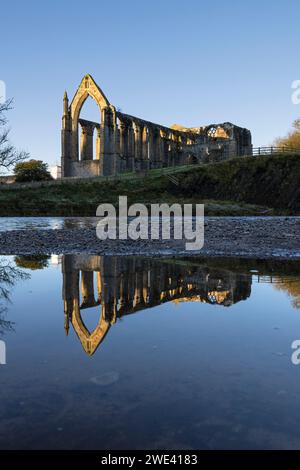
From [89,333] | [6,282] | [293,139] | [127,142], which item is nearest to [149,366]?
[89,333]

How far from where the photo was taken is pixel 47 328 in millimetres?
4348

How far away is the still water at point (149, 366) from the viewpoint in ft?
7.44

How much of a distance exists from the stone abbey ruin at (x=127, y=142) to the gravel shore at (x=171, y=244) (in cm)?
3661

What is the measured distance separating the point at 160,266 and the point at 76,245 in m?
5.55

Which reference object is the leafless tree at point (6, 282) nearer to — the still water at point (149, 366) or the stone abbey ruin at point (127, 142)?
the still water at point (149, 366)

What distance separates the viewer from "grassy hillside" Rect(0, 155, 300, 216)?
34438 millimetres

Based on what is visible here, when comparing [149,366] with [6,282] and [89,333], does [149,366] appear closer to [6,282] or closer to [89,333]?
[89,333]

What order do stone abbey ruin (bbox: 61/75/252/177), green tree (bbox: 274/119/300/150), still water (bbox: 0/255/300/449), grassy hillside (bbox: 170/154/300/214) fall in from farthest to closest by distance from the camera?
green tree (bbox: 274/119/300/150), stone abbey ruin (bbox: 61/75/252/177), grassy hillside (bbox: 170/154/300/214), still water (bbox: 0/255/300/449)

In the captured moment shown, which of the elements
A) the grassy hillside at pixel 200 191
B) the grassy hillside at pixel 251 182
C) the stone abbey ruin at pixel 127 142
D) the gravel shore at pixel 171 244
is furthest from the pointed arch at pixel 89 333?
the stone abbey ruin at pixel 127 142

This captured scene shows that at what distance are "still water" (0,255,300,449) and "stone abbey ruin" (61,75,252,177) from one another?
47.6m

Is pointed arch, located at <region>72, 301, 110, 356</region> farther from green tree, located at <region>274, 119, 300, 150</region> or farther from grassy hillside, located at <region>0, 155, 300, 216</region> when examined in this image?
green tree, located at <region>274, 119, 300, 150</region>

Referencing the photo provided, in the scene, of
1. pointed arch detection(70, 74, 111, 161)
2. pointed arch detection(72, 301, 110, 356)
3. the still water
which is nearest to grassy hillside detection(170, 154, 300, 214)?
pointed arch detection(70, 74, 111, 161)

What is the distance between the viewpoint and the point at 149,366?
3266 mm
